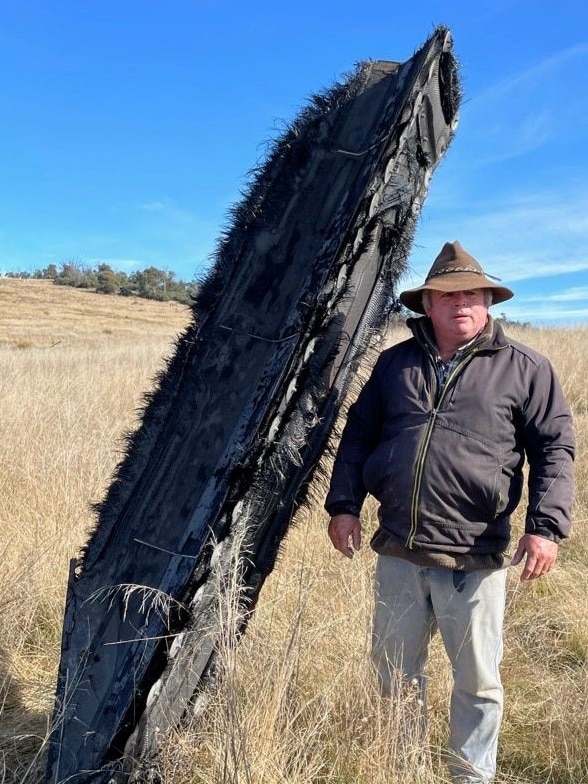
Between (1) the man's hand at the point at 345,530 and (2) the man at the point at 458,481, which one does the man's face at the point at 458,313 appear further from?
(1) the man's hand at the point at 345,530

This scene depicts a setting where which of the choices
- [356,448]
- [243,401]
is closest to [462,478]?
[356,448]

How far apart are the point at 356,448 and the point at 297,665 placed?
0.85 meters

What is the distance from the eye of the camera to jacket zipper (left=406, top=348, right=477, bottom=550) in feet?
7.26

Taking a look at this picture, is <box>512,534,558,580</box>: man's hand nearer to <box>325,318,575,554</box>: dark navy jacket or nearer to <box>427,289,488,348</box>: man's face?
<box>325,318,575,554</box>: dark navy jacket

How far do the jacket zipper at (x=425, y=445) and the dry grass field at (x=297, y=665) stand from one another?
0.39 m

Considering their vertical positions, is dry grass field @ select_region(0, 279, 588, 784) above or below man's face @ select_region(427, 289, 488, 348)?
below

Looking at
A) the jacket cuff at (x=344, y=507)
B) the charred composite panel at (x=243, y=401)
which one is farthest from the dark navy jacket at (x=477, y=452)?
the charred composite panel at (x=243, y=401)

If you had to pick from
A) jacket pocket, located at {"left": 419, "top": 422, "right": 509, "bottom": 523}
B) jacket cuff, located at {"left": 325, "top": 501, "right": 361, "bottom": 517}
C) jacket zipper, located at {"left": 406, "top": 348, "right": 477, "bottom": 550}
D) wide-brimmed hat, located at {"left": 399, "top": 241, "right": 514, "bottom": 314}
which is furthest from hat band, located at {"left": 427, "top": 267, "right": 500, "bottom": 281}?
jacket cuff, located at {"left": 325, "top": 501, "right": 361, "bottom": 517}

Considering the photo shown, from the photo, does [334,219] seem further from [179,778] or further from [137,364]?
[137,364]

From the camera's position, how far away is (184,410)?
1951 mm

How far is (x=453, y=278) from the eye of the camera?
2.26 meters

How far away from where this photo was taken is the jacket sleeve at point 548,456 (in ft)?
7.01

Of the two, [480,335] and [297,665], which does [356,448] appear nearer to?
[480,335]

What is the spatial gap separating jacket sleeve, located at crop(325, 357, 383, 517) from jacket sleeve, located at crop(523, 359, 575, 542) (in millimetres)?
534
